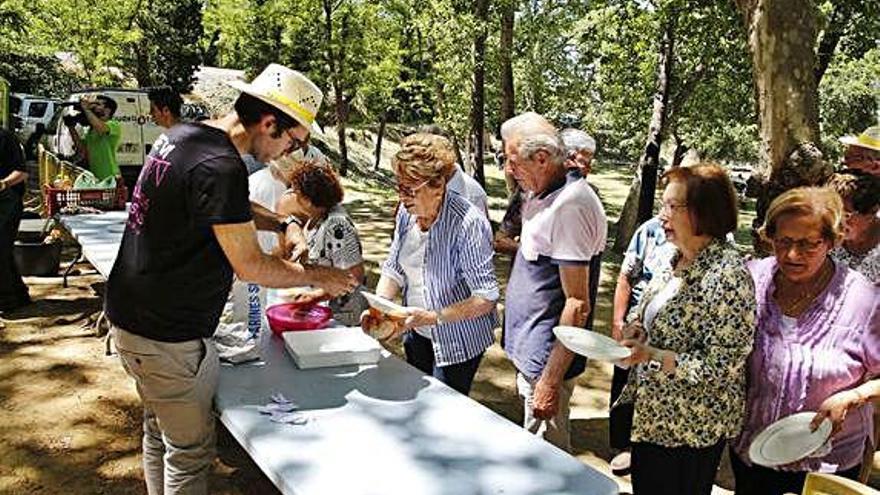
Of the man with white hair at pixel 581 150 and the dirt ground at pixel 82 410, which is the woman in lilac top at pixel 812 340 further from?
the man with white hair at pixel 581 150

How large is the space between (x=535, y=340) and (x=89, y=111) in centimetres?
586

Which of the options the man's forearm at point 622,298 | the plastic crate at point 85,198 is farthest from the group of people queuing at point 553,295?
the plastic crate at point 85,198

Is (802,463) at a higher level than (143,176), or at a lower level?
lower

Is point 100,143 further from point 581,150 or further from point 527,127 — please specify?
point 527,127

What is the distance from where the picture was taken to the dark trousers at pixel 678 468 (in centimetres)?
208

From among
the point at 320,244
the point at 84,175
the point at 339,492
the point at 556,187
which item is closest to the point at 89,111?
the point at 84,175

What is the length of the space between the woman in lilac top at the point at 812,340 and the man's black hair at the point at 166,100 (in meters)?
4.25

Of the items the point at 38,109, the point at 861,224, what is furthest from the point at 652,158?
the point at 38,109

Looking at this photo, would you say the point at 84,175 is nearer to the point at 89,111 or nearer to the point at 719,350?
the point at 89,111

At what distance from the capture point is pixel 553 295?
257cm

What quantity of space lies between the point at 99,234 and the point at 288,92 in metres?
3.22

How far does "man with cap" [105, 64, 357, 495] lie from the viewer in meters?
2.01

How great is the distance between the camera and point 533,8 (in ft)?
43.7

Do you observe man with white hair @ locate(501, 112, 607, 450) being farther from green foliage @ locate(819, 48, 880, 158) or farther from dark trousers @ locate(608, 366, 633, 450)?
green foliage @ locate(819, 48, 880, 158)
